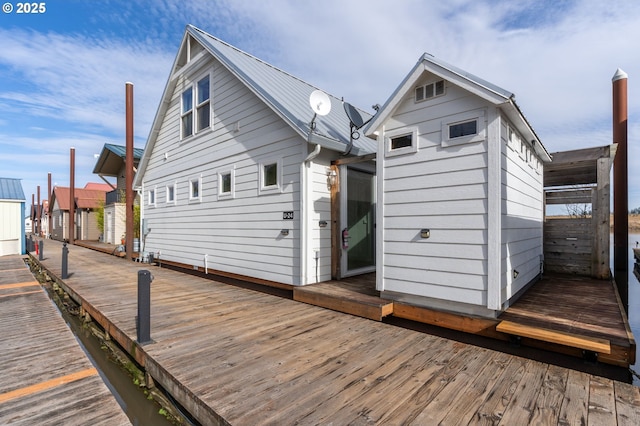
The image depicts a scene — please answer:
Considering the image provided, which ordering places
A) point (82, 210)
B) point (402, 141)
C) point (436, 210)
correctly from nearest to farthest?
1. point (436, 210)
2. point (402, 141)
3. point (82, 210)

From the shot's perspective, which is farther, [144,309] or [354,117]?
[354,117]

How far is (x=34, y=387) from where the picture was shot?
10.2ft

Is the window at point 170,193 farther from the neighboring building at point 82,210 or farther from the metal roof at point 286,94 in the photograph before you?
the neighboring building at point 82,210

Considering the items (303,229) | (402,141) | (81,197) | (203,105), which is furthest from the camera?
(81,197)

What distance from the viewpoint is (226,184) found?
815cm

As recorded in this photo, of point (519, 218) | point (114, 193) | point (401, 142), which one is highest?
point (114, 193)

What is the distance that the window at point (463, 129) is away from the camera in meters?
4.02

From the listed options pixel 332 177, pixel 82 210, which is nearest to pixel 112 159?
pixel 82 210

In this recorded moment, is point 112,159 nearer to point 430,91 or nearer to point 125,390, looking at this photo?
point 125,390

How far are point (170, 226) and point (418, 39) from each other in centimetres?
1004

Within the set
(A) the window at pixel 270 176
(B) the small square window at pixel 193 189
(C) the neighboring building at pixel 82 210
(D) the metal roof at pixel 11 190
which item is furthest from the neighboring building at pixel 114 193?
(A) the window at pixel 270 176

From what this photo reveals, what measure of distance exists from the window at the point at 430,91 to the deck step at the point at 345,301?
3.16 m

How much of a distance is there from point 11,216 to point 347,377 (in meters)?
20.1

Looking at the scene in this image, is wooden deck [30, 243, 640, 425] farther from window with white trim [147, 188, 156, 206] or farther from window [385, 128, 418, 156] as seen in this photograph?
window with white trim [147, 188, 156, 206]
